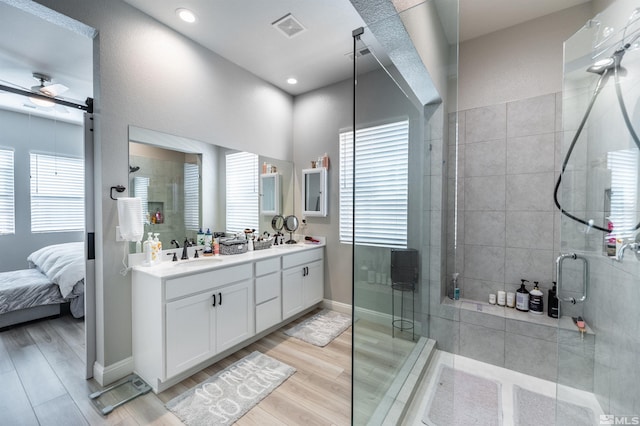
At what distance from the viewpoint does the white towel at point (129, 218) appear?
1947 mm

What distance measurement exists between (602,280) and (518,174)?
1148mm

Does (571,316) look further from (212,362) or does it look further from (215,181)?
(215,181)

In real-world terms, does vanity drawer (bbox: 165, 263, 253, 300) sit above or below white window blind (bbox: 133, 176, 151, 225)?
below

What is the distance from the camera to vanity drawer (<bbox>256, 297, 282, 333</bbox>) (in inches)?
101

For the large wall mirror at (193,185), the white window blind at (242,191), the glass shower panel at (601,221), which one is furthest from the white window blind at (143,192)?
the glass shower panel at (601,221)

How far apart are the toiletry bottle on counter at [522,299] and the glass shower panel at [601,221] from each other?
0.42m

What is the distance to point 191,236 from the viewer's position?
258 cm

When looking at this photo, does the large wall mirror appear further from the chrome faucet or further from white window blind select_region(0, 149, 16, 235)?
white window blind select_region(0, 149, 16, 235)

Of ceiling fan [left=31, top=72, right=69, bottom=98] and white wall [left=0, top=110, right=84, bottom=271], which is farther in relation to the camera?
white wall [left=0, top=110, right=84, bottom=271]

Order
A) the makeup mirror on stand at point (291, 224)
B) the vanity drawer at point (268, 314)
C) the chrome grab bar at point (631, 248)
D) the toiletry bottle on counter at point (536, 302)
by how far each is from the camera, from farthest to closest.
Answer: the makeup mirror on stand at point (291, 224) → the vanity drawer at point (268, 314) → the toiletry bottle on counter at point (536, 302) → the chrome grab bar at point (631, 248)

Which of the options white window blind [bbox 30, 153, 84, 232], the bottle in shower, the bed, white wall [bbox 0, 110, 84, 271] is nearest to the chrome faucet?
the bottle in shower

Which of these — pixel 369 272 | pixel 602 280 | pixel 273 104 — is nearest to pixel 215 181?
pixel 273 104

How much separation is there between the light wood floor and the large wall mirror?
1.09 meters

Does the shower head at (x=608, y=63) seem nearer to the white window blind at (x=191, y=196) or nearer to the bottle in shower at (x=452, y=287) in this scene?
the bottle in shower at (x=452, y=287)
